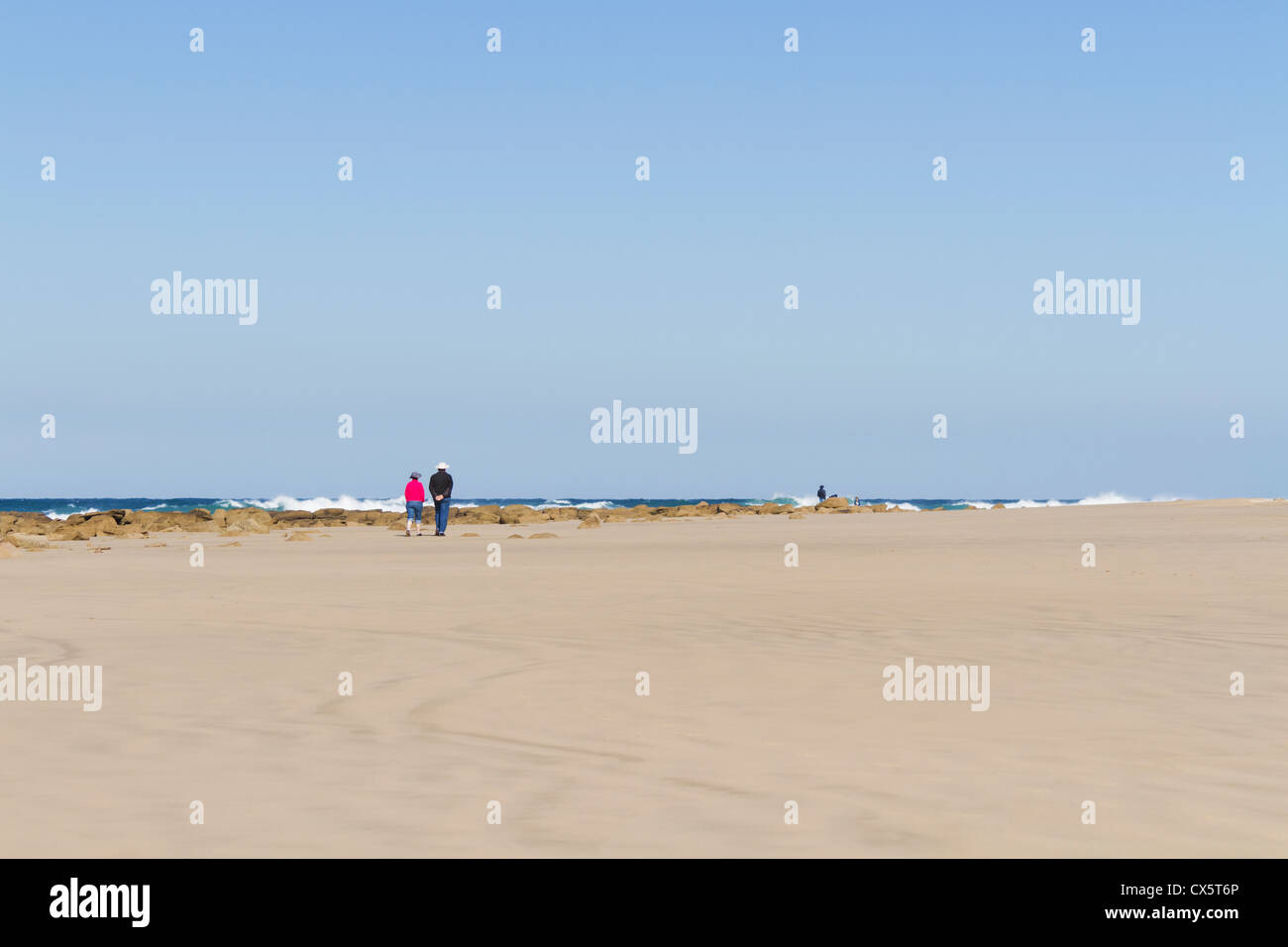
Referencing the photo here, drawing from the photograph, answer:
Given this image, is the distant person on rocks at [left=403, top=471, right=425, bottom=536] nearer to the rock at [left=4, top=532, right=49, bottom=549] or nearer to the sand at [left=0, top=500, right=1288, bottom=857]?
the rock at [left=4, top=532, right=49, bottom=549]

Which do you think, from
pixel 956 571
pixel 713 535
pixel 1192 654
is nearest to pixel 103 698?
pixel 1192 654

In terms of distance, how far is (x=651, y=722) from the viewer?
7.29 meters

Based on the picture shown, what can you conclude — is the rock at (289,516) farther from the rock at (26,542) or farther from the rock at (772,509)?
the rock at (772,509)

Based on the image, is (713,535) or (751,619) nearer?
(751,619)

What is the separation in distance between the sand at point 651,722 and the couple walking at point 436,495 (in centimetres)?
1811

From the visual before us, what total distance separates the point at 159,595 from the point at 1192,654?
11.4 m

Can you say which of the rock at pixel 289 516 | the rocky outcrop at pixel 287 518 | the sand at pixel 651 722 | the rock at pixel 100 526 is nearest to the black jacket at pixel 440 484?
the rocky outcrop at pixel 287 518

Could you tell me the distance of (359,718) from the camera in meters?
7.42

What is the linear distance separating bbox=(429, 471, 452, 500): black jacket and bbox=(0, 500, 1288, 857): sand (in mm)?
18088

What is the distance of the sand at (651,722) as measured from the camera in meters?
5.03

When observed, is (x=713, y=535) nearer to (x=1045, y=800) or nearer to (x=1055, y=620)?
(x=1055, y=620)

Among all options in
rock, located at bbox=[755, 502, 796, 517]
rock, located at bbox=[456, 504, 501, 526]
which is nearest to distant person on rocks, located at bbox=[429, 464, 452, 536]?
rock, located at bbox=[456, 504, 501, 526]
